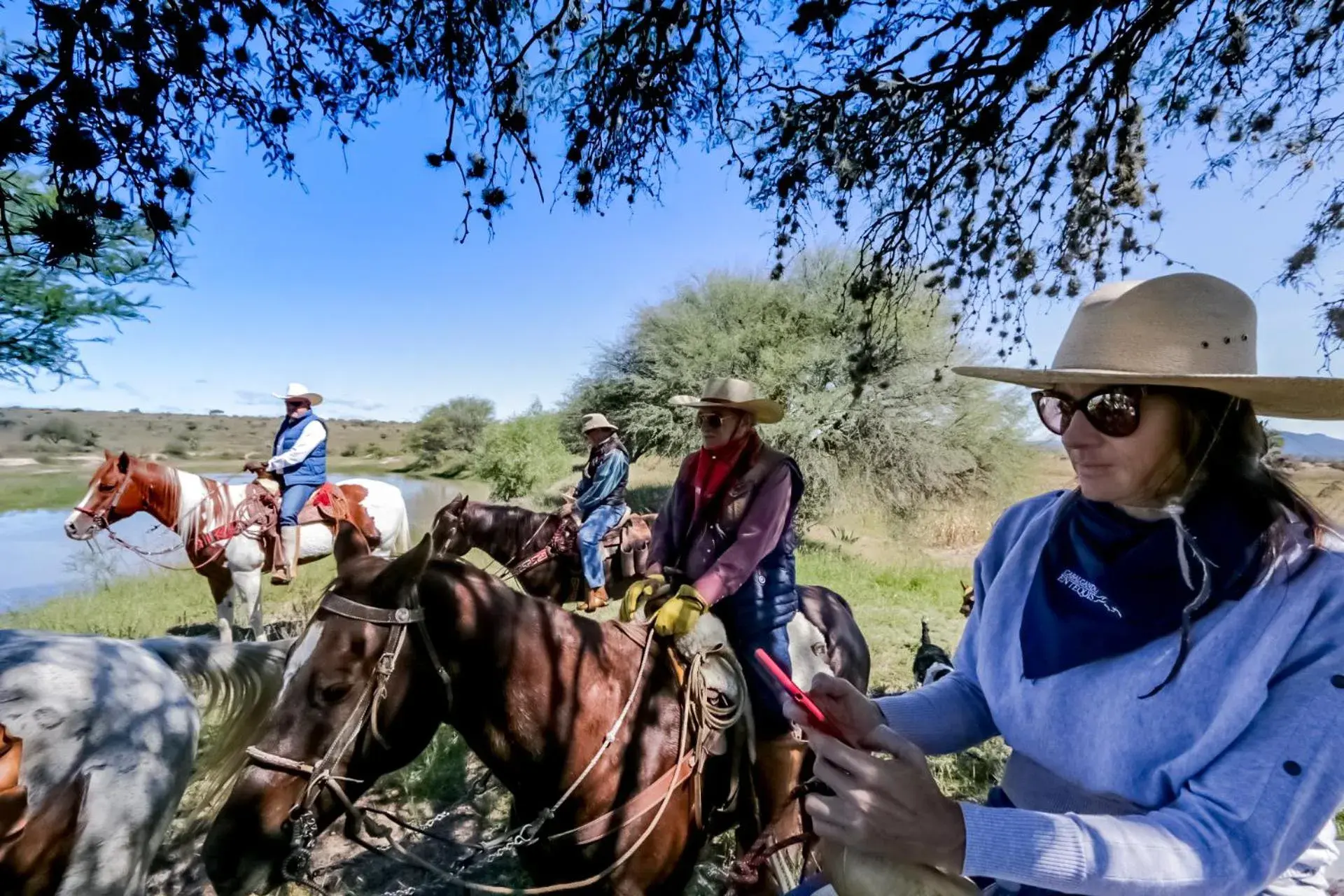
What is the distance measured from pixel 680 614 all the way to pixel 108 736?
2.22 m

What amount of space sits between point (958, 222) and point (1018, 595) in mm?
3870

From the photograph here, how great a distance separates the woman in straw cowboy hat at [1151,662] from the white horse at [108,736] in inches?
99.9

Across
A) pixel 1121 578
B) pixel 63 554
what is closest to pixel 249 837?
pixel 1121 578

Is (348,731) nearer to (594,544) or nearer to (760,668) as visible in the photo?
(760,668)

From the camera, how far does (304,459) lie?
6789 millimetres

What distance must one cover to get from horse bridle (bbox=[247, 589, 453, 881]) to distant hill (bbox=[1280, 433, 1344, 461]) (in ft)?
7.71

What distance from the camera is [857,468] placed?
51.9 feet

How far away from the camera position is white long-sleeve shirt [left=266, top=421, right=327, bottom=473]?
6.63 meters

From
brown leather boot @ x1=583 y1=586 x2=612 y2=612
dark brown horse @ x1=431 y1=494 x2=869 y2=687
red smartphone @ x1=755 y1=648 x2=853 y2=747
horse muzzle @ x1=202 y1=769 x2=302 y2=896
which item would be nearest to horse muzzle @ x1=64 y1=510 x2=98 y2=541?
dark brown horse @ x1=431 y1=494 x2=869 y2=687

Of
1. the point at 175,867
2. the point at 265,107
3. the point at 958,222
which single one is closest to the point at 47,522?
the point at 175,867

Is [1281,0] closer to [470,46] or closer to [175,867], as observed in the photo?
[470,46]

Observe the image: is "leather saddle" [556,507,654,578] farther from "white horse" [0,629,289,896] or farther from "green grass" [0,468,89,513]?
"green grass" [0,468,89,513]

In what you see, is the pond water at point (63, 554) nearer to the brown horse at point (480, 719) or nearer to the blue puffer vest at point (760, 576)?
the brown horse at point (480, 719)

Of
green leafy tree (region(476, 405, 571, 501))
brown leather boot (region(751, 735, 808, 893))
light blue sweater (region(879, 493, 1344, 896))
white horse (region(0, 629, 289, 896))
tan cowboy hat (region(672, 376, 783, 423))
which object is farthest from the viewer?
green leafy tree (region(476, 405, 571, 501))
